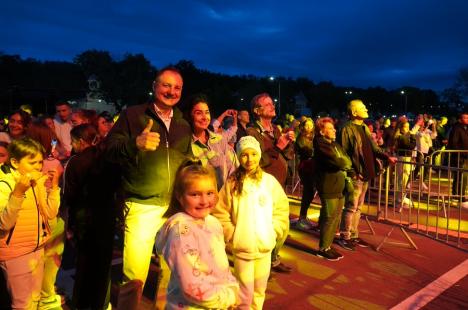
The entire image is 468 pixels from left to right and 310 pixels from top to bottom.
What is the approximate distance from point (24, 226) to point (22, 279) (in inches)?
16.1

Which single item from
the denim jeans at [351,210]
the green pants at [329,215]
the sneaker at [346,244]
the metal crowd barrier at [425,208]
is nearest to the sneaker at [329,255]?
the green pants at [329,215]

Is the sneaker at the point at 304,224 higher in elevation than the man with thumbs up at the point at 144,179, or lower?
lower

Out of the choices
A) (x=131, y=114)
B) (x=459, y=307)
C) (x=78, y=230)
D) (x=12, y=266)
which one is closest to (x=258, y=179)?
(x=131, y=114)

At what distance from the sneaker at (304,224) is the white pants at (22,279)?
488 cm

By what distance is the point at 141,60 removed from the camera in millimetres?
57969

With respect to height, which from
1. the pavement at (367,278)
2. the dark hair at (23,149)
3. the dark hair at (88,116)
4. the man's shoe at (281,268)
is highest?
the dark hair at (88,116)

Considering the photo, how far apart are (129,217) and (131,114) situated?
0.81 m

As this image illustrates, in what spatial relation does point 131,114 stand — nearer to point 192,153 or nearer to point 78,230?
point 192,153

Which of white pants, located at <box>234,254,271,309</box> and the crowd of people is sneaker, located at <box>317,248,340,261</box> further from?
white pants, located at <box>234,254,271,309</box>

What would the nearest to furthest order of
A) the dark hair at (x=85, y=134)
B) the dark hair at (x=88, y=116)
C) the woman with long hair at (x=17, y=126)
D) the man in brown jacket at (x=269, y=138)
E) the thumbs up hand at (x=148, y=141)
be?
the thumbs up hand at (x=148, y=141) → the dark hair at (x=85, y=134) → the man in brown jacket at (x=269, y=138) → the dark hair at (x=88, y=116) → the woman with long hair at (x=17, y=126)

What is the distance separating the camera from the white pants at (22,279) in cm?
321

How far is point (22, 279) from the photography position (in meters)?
3.24

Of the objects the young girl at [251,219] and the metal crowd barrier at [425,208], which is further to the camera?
the metal crowd barrier at [425,208]

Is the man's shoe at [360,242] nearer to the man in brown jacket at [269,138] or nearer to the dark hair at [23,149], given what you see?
the man in brown jacket at [269,138]
